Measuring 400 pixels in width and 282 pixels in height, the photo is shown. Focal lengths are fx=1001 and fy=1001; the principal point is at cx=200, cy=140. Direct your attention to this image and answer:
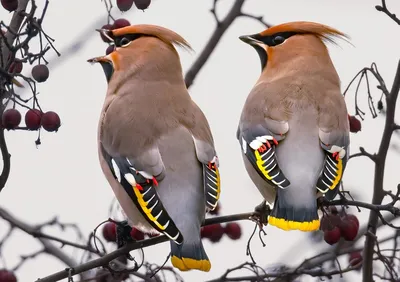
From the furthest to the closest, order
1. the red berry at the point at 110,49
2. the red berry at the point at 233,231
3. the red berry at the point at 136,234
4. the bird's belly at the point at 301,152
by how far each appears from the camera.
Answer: the red berry at the point at 233,231, the red berry at the point at 110,49, the red berry at the point at 136,234, the bird's belly at the point at 301,152

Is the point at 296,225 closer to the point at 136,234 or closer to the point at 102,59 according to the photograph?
the point at 136,234

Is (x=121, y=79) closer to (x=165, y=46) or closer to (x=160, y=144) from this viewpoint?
(x=165, y=46)

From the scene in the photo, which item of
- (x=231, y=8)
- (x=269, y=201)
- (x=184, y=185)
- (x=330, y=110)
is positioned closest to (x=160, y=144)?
(x=184, y=185)

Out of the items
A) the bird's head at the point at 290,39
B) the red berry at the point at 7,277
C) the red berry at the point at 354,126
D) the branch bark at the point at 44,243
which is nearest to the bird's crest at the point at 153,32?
the bird's head at the point at 290,39

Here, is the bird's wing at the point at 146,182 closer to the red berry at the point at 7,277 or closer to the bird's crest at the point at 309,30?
the red berry at the point at 7,277

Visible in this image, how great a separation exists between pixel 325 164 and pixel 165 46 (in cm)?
101

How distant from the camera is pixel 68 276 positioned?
3.16 m

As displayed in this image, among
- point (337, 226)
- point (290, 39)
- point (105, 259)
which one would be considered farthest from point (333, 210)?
point (105, 259)

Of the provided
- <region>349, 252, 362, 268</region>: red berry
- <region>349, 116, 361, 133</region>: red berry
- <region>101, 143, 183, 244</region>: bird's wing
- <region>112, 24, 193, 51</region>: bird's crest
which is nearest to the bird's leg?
<region>101, 143, 183, 244</region>: bird's wing

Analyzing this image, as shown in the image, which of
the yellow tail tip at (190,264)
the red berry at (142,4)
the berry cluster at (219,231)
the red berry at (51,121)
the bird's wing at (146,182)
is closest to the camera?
the yellow tail tip at (190,264)

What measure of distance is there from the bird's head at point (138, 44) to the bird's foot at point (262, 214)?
878mm

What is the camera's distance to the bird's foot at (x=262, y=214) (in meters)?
3.59

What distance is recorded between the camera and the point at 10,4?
3643 millimetres

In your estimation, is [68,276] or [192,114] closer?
[68,276]
